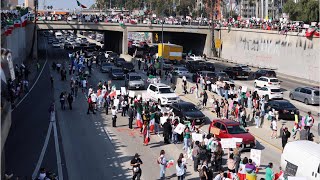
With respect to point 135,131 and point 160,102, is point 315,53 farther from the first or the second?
point 135,131

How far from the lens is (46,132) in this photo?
30453 mm

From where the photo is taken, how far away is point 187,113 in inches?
1280

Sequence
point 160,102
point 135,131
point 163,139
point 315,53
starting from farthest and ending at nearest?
point 315,53, point 160,102, point 135,131, point 163,139

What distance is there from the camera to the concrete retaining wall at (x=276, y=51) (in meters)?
59.6

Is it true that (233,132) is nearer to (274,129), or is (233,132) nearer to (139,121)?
(274,129)

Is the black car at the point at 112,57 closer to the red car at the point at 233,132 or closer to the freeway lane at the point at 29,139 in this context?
the freeway lane at the point at 29,139

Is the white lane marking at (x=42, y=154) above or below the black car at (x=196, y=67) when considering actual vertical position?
below

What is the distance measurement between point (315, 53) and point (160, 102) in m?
26.3

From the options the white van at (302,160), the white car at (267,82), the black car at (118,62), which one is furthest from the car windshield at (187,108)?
the black car at (118,62)

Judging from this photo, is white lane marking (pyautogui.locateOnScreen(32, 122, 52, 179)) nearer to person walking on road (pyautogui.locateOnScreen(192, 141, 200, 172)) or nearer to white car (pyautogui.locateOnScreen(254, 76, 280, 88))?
person walking on road (pyautogui.locateOnScreen(192, 141, 200, 172))

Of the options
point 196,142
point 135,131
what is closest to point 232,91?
point 135,131

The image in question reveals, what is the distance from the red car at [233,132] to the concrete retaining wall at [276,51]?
33598mm

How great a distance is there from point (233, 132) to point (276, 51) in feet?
145

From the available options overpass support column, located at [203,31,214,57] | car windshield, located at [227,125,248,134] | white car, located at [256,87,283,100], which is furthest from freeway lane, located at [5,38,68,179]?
overpass support column, located at [203,31,214,57]
